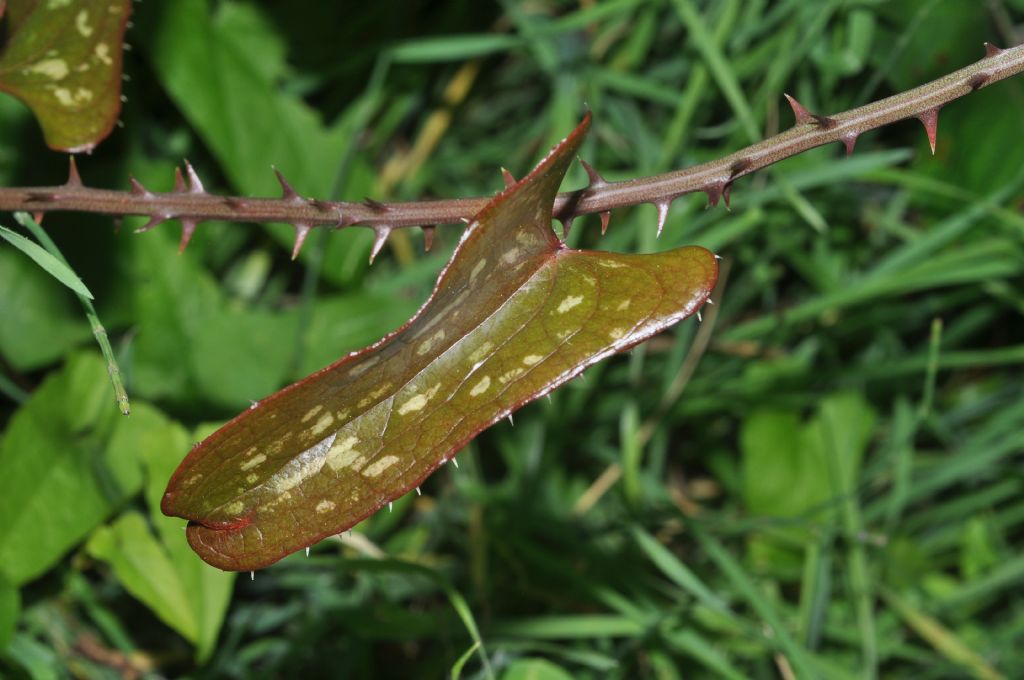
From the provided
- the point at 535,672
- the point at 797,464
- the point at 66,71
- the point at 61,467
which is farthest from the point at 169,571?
the point at 797,464

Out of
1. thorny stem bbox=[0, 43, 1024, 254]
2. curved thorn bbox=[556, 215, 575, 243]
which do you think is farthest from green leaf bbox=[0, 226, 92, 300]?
curved thorn bbox=[556, 215, 575, 243]

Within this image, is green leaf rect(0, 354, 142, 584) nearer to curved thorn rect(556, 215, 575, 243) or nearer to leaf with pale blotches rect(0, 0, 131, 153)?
leaf with pale blotches rect(0, 0, 131, 153)

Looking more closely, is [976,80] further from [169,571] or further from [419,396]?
[169,571]

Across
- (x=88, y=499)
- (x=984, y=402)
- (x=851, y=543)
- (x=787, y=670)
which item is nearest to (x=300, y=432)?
(x=88, y=499)

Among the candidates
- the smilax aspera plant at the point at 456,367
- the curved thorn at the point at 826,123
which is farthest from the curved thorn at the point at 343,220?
the curved thorn at the point at 826,123

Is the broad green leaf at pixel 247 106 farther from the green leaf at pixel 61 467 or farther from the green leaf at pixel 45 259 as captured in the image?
the green leaf at pixel 45 259
